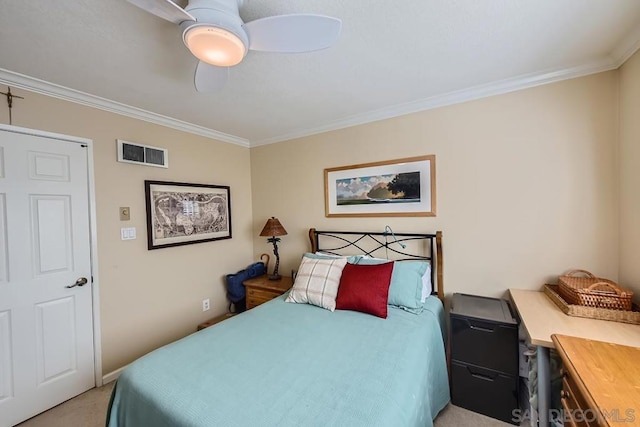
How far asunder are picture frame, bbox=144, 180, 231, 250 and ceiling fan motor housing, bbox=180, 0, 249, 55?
188 cm

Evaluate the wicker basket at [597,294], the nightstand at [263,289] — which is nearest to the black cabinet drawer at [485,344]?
the wicker basket at [597,294]

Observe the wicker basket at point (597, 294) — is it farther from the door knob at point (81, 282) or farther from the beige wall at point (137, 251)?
the door knob at point (81, 282)

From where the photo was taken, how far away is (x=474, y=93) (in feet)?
7.02

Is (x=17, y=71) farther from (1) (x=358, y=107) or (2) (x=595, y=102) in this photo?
(2) (x=595, y=102)

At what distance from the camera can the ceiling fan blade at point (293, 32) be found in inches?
43.8

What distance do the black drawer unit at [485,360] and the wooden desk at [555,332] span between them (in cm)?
21

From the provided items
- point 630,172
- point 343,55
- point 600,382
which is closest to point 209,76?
→ point 343,55

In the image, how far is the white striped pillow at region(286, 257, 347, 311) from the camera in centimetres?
212

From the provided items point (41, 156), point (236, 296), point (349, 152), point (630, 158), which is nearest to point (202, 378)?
point (236, 296)

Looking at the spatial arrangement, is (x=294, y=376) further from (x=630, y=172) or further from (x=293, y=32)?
(x=630, y=172)

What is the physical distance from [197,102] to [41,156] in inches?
47.8

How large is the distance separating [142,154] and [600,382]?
11.2 ft

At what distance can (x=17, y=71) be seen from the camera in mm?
1730

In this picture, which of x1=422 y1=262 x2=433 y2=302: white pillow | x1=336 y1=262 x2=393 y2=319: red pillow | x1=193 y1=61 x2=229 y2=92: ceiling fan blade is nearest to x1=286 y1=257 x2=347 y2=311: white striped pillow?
x1=336 y1=262 x2=393 y2=319: red pillow
